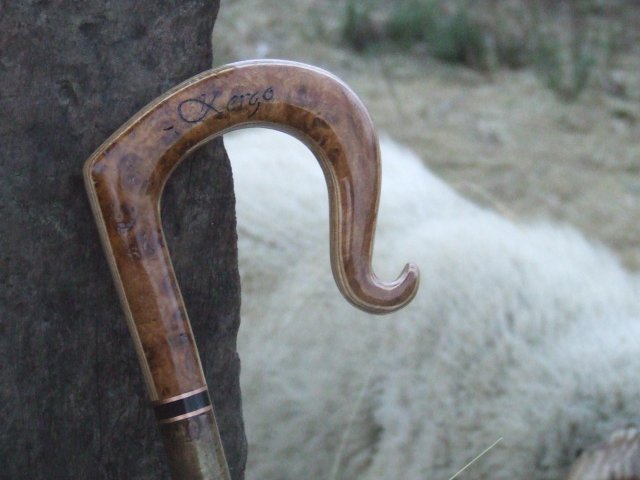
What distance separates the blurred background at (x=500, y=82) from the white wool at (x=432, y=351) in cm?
139

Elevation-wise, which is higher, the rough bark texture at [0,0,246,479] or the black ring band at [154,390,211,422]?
the rough bark texture at [0,0,246,479]

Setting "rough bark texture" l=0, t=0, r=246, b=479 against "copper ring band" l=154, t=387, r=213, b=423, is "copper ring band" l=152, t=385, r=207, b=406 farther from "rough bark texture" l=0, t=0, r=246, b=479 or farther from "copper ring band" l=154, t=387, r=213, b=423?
"rough bark texture" l=0, t=0, r=246, b=479

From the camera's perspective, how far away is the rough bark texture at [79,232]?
1.06m

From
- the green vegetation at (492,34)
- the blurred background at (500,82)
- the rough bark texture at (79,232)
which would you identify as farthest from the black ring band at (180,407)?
the green vegetation at (492,34)

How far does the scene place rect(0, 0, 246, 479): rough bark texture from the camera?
3.47 feet

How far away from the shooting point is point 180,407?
3.42ft

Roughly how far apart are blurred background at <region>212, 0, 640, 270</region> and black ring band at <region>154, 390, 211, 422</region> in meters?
2.38

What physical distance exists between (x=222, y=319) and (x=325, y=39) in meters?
3.95

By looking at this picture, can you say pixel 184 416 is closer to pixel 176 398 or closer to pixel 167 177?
pixel 176 398

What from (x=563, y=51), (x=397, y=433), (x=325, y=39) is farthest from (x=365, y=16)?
(x=397, y=433)
